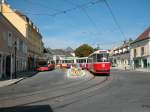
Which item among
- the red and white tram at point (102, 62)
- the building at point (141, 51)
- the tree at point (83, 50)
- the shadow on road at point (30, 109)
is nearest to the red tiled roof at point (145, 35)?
the building at point (141, 51)

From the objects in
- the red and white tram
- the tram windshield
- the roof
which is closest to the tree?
the roof

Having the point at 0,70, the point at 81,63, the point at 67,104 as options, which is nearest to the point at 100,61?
the point at 0,70

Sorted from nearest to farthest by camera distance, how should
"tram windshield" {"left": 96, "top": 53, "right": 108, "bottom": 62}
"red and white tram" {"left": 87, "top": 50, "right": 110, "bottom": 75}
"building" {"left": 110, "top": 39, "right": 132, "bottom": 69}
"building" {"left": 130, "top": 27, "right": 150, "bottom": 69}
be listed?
1. "red and white tram" {"left": 87, "top": 50, "right": 110, "bottom": 75}
2. "tram windshield" {"left": 96, "top": 53, "right": 108, "bottom": 62}
3. "building" {"left": 130, "top": 27, "right": 150, "bottom": 69}
4. "building" {"left": 110, "top": 39, "right": 132, "bottom": 69}

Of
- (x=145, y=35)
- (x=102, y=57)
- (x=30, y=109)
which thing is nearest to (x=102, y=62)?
(x=102, y=57)

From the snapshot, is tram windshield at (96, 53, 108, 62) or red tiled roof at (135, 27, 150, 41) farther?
red tiled roof at (135, 27, 150, 41)

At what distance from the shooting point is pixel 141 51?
69.6 meters

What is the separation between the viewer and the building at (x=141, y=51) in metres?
65.4

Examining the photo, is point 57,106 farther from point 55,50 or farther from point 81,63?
point 55,50

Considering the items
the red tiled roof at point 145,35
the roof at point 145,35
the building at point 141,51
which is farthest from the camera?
the red tiled roof at point 145,35

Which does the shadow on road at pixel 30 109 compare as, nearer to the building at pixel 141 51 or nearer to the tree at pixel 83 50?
the building at pixel 141 51

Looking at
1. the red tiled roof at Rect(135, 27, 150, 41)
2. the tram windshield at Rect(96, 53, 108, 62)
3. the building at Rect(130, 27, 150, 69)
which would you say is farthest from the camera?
the red tiled roof at Rect(135, 27, 150, 41)

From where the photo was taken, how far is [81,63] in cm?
6297

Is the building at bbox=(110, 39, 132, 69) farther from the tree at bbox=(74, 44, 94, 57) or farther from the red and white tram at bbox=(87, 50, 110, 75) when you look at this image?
the red and white tram at bbox=(87, 50, 110, 75)

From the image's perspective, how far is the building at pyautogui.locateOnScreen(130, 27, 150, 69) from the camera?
6538cm
